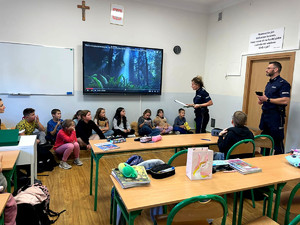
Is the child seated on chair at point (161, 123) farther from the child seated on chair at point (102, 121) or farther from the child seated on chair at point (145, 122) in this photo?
the child seated on chair at point (102, 121)

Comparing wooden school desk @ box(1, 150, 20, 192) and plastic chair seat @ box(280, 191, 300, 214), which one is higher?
wooden school desk @ box(1, 150, 20, 192)

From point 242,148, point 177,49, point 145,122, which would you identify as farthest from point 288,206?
point 177,49

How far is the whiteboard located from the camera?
444 centimetres

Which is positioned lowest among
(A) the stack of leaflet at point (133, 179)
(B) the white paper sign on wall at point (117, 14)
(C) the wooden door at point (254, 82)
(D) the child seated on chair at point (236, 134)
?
(A) the stack of leaflet at point (133, 179)

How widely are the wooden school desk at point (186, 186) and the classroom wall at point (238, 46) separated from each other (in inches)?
104

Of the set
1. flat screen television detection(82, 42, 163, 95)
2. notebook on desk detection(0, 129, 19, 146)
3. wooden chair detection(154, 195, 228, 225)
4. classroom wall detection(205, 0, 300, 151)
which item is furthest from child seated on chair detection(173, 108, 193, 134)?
wooden chair detection(154, 195, 228, 225)

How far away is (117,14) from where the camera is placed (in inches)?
204

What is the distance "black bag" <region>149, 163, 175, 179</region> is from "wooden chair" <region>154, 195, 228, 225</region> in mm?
383

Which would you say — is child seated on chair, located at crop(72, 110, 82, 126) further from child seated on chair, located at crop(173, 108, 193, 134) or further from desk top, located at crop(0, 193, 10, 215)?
desk top, located at crop(0, 193, 10, 215)

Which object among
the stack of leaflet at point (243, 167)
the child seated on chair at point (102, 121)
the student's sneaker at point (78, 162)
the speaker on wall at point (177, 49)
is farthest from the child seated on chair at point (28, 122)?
the speaker on wall at point (177, 49)

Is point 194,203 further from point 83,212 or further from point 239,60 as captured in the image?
point 239,60

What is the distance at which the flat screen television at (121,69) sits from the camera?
5047mm

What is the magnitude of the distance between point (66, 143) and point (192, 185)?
8.62 feet

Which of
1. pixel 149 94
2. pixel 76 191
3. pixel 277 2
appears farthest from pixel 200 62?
pixel 76 191
